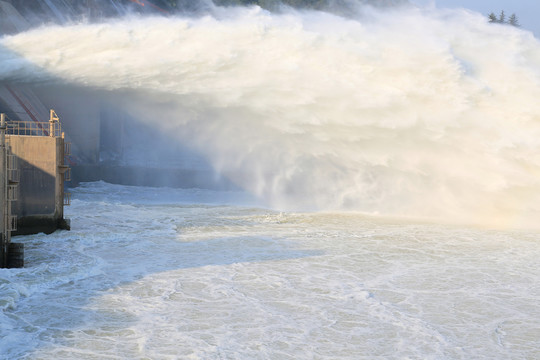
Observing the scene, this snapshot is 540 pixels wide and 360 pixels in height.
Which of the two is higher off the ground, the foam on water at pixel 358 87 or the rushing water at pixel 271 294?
the foam on water at pixel 358 87

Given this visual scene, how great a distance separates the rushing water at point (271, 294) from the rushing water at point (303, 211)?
60mm

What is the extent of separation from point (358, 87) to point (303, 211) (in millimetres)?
7628

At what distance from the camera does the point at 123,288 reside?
12.5 metres

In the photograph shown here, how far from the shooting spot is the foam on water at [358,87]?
19.2 metres

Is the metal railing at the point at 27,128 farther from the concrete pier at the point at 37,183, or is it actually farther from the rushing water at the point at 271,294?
the rushing water at the point at 271,294

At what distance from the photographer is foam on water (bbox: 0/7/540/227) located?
19.2 metres

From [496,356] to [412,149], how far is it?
13.7 meters

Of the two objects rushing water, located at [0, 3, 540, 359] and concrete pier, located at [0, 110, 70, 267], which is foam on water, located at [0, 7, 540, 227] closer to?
rushing water, located at [0, 3, 540, 359]

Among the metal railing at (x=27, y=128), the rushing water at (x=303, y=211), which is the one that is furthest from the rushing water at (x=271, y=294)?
the metal railing at (x=27, y=128)

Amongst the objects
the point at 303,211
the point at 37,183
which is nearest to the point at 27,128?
the point at 37,183

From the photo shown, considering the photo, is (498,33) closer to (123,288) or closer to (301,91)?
(301,91)

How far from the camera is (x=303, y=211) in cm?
2639

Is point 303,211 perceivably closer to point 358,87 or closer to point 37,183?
point 358,87

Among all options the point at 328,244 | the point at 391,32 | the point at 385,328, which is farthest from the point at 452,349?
the point at 391,32
